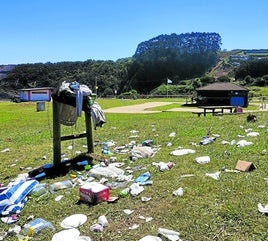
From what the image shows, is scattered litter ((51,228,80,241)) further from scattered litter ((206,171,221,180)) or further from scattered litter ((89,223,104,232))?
scattered litter ((206,171,221,180))

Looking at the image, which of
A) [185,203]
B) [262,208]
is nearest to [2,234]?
[185,203]

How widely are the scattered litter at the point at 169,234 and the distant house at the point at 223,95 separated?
3633 cm

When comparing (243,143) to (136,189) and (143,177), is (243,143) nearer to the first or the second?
(143,177)

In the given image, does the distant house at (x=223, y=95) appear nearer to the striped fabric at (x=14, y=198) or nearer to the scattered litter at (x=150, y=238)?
the striped fabric at (x=14, y=198)

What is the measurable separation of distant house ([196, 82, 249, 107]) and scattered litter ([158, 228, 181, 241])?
3633 centimetres

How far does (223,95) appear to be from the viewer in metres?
40.8

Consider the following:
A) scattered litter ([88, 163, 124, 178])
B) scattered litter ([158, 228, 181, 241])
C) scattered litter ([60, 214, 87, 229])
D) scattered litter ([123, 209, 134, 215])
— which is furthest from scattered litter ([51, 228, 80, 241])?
scattered litter ([88, 163, 124, 178])

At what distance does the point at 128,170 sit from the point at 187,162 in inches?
46.8

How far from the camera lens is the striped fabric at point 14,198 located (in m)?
5.40

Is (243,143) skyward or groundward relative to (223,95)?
skyward

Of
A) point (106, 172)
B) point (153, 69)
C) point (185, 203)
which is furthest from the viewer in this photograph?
point (153, 69)

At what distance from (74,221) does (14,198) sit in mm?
1345

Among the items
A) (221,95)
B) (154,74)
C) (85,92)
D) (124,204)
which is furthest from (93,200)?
(154,74)

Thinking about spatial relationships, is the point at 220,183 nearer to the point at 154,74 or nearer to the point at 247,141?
the point at 247,141
